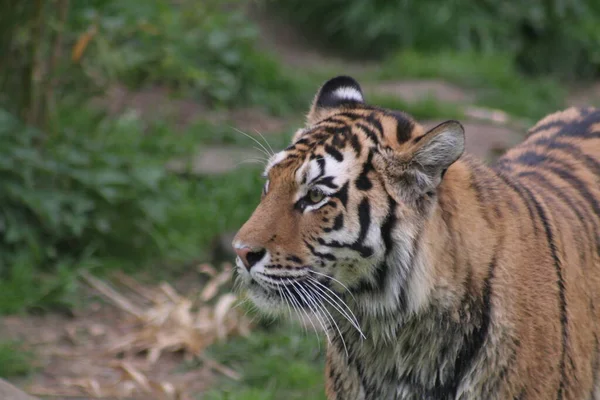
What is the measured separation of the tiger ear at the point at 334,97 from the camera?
3023 mm

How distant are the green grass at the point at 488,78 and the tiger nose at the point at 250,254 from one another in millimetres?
5816

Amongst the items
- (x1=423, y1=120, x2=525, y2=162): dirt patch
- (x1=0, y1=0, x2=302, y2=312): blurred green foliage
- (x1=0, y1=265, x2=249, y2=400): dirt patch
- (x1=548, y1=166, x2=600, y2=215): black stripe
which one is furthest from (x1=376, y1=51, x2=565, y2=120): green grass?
(x1=548, y1=166, x2=600, y2=215): black stripe

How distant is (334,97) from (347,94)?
0.04m

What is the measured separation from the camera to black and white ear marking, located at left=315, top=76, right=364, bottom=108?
3039mm

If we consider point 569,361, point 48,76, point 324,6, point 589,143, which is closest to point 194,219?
point 48,76

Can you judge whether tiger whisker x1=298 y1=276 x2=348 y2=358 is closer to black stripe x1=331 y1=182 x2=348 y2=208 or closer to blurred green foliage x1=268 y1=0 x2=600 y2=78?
black stripe x1=331 y1=182 x2=348 y2=208

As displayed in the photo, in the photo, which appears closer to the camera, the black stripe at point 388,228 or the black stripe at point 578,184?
the black stripe at point 388,228

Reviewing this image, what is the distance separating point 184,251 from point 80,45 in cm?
122

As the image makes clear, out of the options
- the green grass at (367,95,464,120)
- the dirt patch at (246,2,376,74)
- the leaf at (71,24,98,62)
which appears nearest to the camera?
the leaf at (71,24,98,62)

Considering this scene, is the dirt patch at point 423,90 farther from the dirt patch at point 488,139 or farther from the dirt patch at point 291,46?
the dirt patch at point 291,46

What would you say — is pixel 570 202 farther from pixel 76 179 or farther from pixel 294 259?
pixel 76 179

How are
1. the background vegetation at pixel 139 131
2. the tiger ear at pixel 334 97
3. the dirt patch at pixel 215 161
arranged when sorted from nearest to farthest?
the tiger ear at pixel 334 97, the background vegetation at pixel 139 131, the dirt patch at pixel 215 161

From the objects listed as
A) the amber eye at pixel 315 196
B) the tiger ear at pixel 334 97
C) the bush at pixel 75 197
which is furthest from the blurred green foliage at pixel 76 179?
the amber eye at pixel 315 196

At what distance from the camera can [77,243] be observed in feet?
17.2
